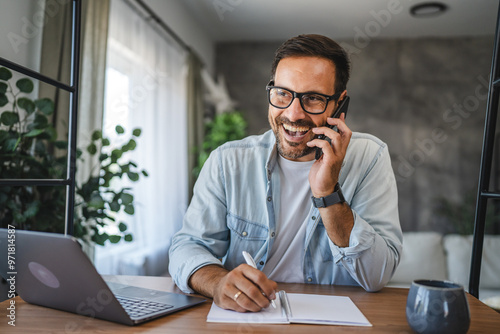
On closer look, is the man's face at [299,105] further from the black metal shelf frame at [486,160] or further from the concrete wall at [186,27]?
the concrete wall at [186,27]

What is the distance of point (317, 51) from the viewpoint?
129cm

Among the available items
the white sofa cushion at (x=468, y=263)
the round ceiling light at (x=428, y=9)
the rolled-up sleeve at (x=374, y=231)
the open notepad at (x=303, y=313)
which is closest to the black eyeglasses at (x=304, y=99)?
the rolled-up sleeve at (x=374, y=231)

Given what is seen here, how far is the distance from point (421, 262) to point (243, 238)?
8.20 feet

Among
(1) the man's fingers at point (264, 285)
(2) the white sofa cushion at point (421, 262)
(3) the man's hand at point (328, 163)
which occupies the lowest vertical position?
(2) the white sofa cushion at point (421, 262)

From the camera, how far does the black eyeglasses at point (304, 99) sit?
1.27 metres

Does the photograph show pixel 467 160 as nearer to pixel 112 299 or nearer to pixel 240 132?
pixel 240 132

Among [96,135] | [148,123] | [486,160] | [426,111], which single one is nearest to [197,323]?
[486,160]

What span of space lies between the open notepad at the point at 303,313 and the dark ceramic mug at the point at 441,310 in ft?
0.35

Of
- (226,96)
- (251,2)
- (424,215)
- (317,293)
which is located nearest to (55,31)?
(317,293)

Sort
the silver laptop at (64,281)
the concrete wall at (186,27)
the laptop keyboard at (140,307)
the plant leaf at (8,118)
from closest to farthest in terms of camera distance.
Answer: the silver laptop at (64,281)
the laptop keyboard at (140,307)
the plant leaf at (8,118)
the concrete wall at (186,27)

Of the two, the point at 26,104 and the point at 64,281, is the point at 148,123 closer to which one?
the point at 26,104

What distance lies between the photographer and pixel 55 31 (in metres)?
2.00

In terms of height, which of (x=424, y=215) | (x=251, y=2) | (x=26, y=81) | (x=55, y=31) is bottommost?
(x=424, y=215)

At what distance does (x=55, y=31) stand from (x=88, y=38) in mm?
321
